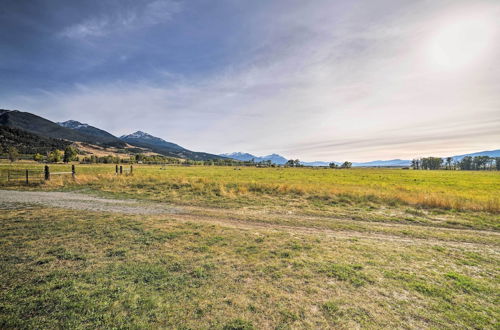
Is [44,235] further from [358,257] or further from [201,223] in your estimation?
[358,257]

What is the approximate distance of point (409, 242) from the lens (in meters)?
7.90

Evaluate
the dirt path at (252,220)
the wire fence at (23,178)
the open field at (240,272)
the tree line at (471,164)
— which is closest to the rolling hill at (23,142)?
the wire fence at (23,178)

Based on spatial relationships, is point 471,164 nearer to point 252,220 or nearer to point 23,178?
point 252,220

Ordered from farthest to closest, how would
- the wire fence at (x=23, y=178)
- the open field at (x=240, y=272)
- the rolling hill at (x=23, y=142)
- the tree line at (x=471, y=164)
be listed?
the tree line at (x=471, y=164) → the rolling hill at (x=23, y=142) → the wire fence at (x=23, y=178) → the open field at (x=240, y=272)

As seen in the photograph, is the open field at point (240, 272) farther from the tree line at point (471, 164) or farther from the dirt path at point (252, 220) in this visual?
the tree line at point (471, 164)

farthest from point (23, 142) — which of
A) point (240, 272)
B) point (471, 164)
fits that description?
point (471, 164)

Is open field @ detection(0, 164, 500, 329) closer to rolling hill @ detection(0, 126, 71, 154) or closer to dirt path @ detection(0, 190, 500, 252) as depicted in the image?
dirt path @ detection(0, 190, 500, 252)

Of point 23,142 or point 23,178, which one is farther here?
point 23,142

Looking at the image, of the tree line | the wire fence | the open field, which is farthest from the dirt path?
the tree line

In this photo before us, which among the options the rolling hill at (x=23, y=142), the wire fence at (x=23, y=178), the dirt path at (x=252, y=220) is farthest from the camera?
the rolling hill at (x=23, y=142)

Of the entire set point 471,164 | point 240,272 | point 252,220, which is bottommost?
point 252,220

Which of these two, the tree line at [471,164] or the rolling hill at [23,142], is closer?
the rolling hill at [23,142]

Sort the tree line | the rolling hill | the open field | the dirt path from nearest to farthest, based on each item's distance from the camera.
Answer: the open field < the dirt path < the rolling hill < the tree line

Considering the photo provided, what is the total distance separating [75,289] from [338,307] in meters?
5.45
